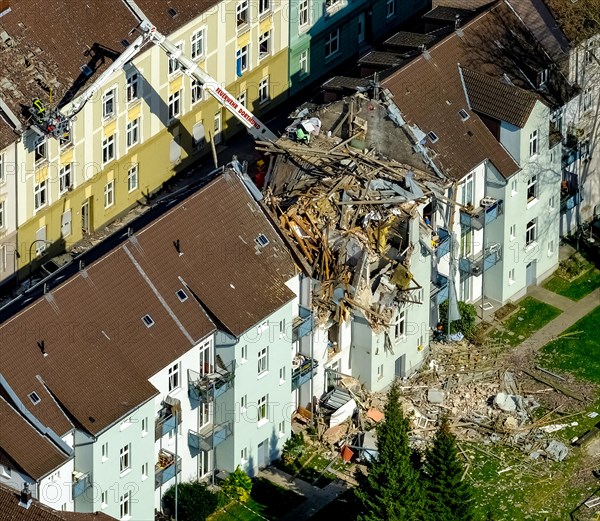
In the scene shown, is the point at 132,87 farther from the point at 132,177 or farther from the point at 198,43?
the point at 198,43

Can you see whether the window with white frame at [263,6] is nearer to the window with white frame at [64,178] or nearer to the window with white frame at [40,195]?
the window with white frame at [64,178]

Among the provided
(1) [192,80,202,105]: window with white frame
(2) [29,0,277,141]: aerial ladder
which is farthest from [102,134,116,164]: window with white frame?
(1) [192,80,202,105]: window with white frame

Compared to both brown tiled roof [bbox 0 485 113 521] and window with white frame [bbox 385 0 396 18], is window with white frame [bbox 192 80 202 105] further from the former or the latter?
brown tiled roof [bbox 0 485 113 521]

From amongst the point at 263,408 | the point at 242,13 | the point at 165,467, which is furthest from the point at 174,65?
the point at 165,467

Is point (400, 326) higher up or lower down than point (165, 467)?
lower down

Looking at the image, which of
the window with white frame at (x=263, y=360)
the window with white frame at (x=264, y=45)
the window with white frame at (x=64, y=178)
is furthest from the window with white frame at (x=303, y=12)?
the window with white frame at (x=263, y=360)

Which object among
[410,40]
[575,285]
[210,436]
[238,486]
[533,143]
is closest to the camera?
[210,436]
